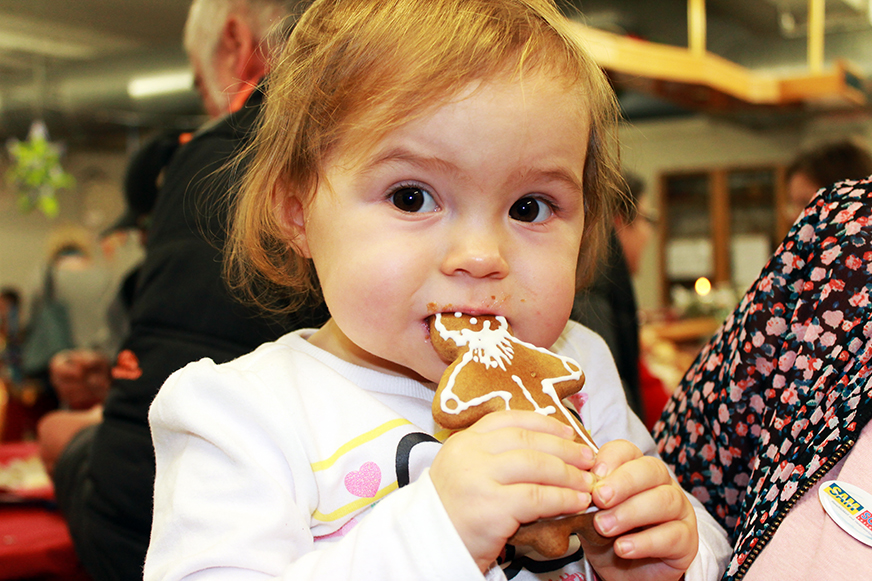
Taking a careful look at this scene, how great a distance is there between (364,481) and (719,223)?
1050 cm

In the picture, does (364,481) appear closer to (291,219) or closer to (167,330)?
(291,219)

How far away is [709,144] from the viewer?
10.5 meters

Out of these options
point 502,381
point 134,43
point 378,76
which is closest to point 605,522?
point 502,381

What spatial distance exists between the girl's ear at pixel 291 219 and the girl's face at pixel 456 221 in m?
0.10

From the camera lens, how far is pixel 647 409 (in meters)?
2.61

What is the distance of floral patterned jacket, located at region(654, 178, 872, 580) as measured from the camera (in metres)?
0.82

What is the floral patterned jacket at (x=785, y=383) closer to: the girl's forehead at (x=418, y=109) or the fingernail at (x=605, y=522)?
the fingernail at (x=605, y=522)

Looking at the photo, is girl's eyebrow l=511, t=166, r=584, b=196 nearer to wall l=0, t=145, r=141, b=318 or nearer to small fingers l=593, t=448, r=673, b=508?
small fingers l=593, t=448, r=673, b=508

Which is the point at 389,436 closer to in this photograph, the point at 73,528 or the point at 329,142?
the point at 329,142

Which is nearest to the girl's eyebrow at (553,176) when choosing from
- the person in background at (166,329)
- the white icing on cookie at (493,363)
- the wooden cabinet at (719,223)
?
the white icing on cookie at (493,363)

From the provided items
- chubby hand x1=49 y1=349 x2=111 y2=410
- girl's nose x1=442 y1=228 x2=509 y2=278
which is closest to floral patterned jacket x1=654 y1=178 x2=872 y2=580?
girl's nose x1=442 y1=228 x2=509 y2=278

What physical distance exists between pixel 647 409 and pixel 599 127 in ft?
6.01

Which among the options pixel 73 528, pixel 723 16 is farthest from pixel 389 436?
pixel 723 16

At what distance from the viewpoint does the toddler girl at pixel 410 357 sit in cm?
67
